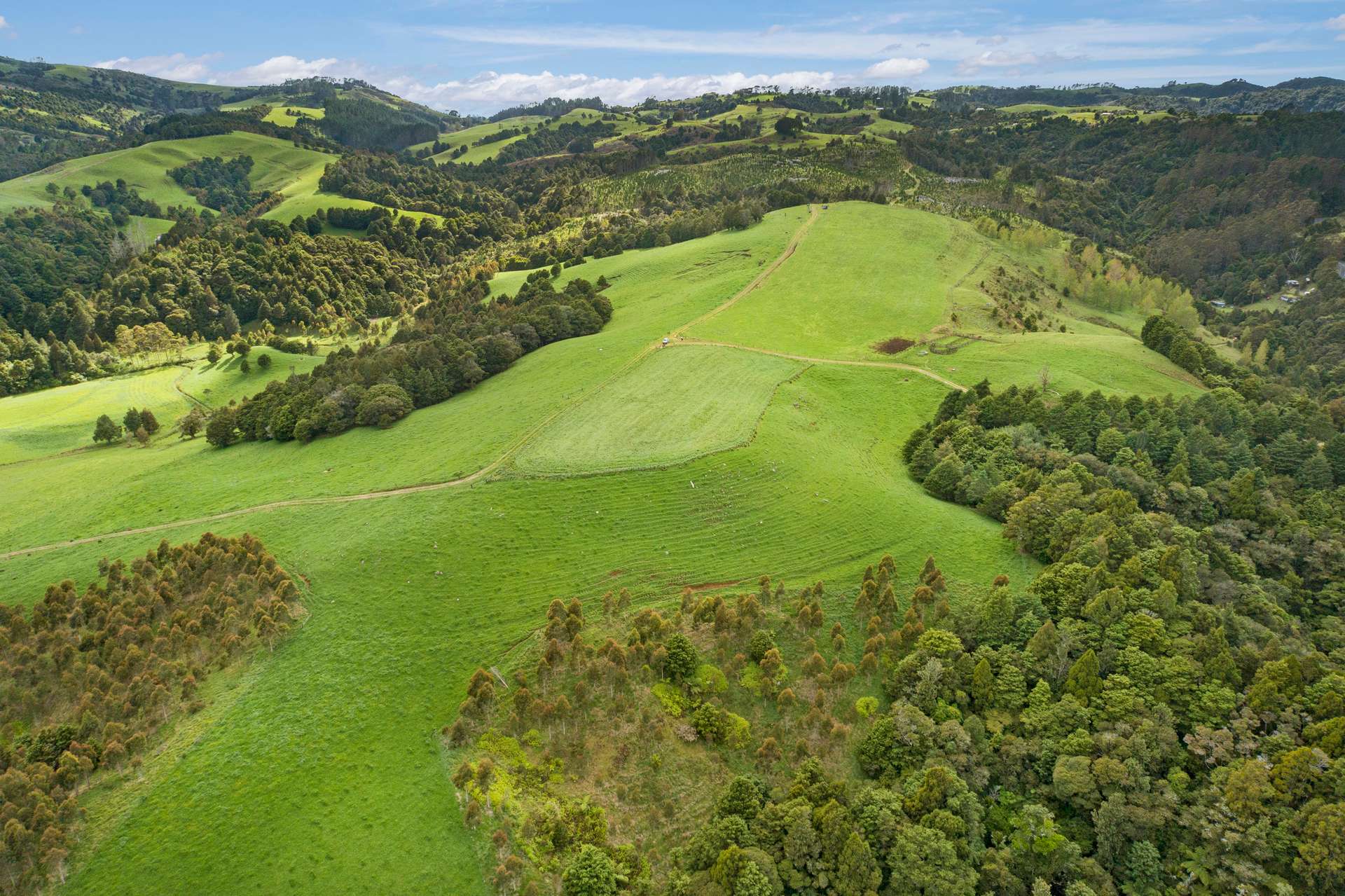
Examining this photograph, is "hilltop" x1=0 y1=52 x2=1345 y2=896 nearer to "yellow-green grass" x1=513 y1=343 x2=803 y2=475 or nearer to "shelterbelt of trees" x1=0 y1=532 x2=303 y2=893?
"shelterbelt of trees" x1=0 y1=532 x2=303 y2=893

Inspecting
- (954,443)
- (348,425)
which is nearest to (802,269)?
(954,443)

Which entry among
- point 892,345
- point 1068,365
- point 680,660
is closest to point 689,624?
point 680,660

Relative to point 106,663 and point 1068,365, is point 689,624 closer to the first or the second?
point 106,663

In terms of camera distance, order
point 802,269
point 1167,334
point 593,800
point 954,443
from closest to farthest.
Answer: point 593,800, point 954,443, point 1167,334, point 802,269

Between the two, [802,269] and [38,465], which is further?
[802,269]

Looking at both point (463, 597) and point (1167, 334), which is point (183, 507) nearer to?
point (463, 597)

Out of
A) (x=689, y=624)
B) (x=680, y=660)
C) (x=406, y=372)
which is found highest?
(x=406, y=372)
